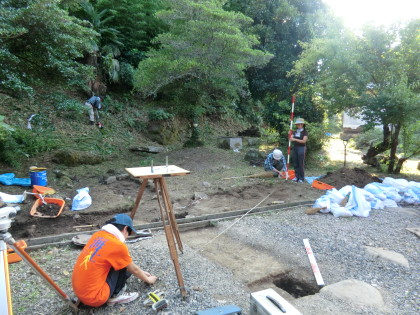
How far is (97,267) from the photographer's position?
2.22 m

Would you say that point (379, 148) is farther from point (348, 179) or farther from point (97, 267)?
point (97, 267)

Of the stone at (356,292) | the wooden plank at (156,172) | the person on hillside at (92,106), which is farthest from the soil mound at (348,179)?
the person on hillside at (92,106)

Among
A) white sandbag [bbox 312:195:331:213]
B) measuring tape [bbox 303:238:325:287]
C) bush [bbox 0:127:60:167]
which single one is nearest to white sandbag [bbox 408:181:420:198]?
white sandbag [bbox 312:195:331:213]

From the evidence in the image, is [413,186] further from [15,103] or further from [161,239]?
[15,103]

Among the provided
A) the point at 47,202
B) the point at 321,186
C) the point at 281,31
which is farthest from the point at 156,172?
the point at 281,31

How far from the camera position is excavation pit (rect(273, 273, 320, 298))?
2.90m

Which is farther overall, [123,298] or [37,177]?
[37,177]

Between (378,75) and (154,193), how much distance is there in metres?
6.62

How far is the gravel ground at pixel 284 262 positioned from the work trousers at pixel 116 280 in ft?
0.51

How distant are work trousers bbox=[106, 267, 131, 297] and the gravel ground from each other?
0.51 feet

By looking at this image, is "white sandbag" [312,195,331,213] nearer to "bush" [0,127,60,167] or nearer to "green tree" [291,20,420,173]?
"green tree" [291,20,420,173]

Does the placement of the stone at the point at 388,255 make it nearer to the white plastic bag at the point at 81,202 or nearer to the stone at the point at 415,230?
the stone at the point at 415,230

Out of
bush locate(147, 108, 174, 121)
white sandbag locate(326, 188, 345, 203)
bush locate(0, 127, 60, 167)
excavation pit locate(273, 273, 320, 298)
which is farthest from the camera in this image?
bush locate(147, 108, 174, 121)

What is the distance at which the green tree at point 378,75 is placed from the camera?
22.9 ft
